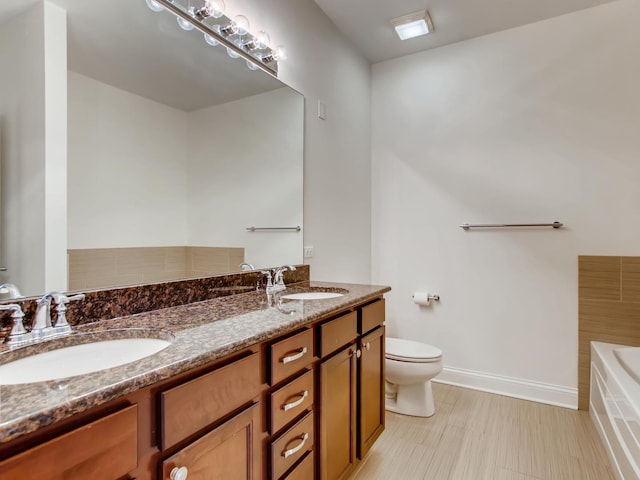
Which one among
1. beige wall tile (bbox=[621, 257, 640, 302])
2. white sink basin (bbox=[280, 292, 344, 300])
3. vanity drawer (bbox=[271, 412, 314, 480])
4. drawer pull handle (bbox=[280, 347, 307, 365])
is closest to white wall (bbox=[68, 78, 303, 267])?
white sink basin (bbox=[280, 292, 344, 300])

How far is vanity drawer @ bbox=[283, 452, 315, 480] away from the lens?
47.9 inches

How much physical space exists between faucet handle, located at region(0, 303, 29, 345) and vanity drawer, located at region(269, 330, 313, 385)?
65 cm

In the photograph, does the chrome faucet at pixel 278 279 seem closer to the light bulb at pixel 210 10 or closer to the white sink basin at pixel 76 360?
the white sink basin at pixel 76 360

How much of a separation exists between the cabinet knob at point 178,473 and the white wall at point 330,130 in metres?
1.58

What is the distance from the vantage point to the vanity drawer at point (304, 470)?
1216 millimetres

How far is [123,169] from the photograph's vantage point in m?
1.31

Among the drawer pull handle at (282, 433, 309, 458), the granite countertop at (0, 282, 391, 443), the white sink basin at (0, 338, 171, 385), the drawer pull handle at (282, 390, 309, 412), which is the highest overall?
the granite countertop at (0, 282, 391, 443)

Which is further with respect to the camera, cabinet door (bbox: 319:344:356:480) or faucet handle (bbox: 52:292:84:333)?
cabinet door (bbox: 319:344:356:480)

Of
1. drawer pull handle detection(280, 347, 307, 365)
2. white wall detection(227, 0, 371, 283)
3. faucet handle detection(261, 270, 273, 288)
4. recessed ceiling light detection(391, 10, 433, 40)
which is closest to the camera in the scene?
→ drawer pull handle detection(280, 347, 307, 365)

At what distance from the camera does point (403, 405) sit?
7.79 ft

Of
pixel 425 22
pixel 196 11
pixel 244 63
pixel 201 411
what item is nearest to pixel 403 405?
pixel 201 411

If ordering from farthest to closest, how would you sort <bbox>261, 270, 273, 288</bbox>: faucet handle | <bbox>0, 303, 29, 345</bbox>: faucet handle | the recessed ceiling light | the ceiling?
1. the recessed ceiling light
2. the ceiling
3. <bbox>261, 270, 273, 288</bbox>: faucet handle
4. <bbox>0, 303, 29, 345</bbox>: faucet handle

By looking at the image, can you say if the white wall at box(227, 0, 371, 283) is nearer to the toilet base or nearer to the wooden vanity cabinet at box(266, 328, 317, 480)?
the toilet base

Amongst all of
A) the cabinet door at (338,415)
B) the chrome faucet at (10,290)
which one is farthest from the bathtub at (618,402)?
the chrome faucet at (10,290)
